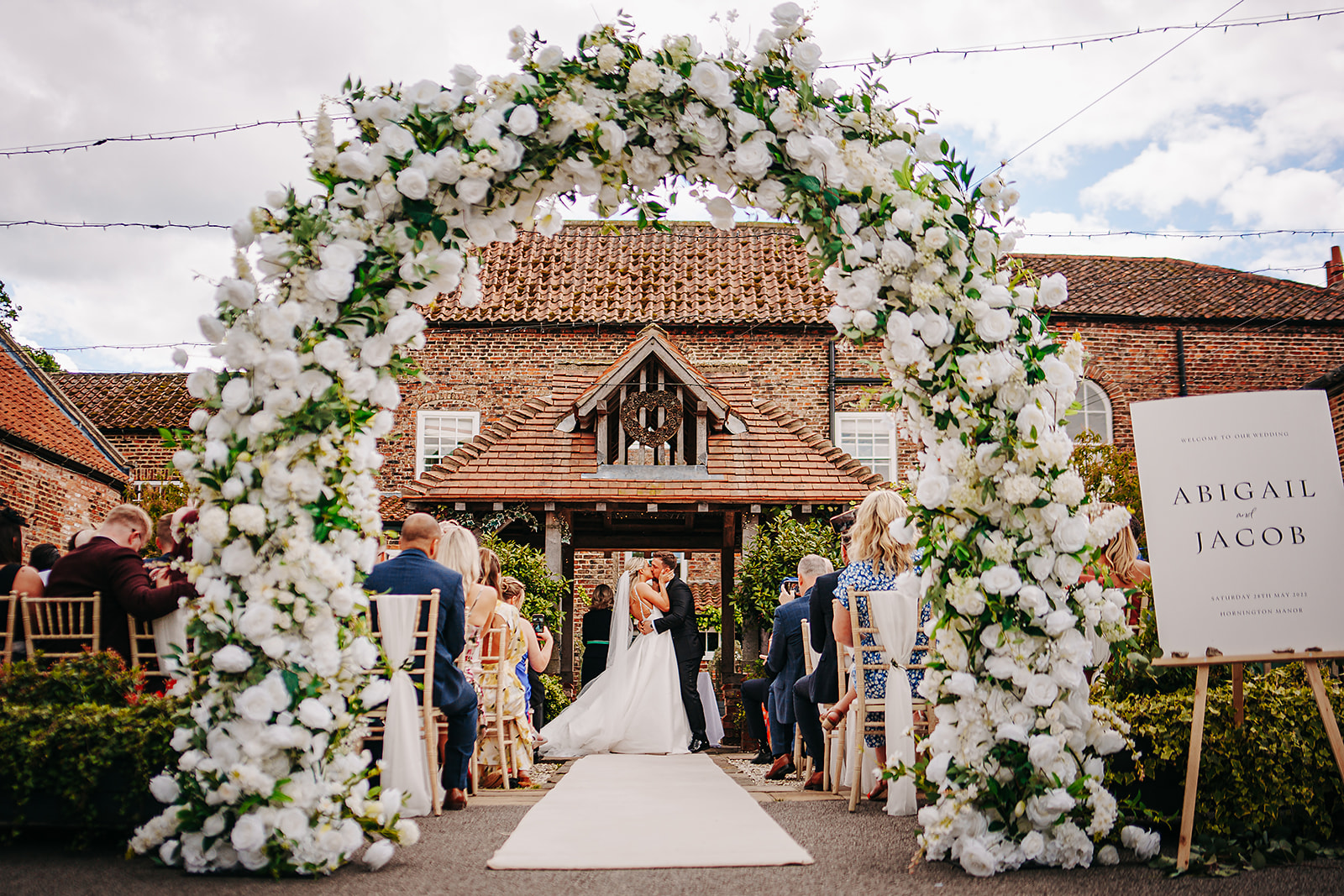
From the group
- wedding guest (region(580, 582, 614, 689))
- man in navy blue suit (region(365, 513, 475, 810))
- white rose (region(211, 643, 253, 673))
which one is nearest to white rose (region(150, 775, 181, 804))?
white rose (region(211, 643, 253, 673))

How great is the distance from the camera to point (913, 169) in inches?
150

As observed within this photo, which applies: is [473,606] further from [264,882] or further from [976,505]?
[976,505]

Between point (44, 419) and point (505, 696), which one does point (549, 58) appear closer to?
point (505, 696)

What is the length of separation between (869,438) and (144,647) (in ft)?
46.9

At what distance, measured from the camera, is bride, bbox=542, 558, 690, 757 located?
895cm

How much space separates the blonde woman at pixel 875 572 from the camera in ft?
16.8

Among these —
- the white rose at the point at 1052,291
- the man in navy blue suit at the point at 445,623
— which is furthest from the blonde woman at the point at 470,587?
the white rose at the point at 1052,291

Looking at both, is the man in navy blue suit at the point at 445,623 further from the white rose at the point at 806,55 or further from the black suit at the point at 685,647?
the black suit at the point at 685,647

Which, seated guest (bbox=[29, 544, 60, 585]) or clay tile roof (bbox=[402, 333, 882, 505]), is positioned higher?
clay tile roof (bbox=[402, 333, 882, 505])

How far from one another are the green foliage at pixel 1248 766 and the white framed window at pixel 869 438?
13.5m

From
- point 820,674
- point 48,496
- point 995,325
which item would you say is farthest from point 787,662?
point 48,496

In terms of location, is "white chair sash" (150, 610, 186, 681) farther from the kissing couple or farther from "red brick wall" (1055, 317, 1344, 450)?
"red brick wall" (1055, 317, 1344, 450)

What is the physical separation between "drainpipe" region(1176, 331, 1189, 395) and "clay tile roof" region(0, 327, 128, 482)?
62.7 feet

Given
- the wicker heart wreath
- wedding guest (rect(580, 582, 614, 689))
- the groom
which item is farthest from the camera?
the wicker heart wreath
